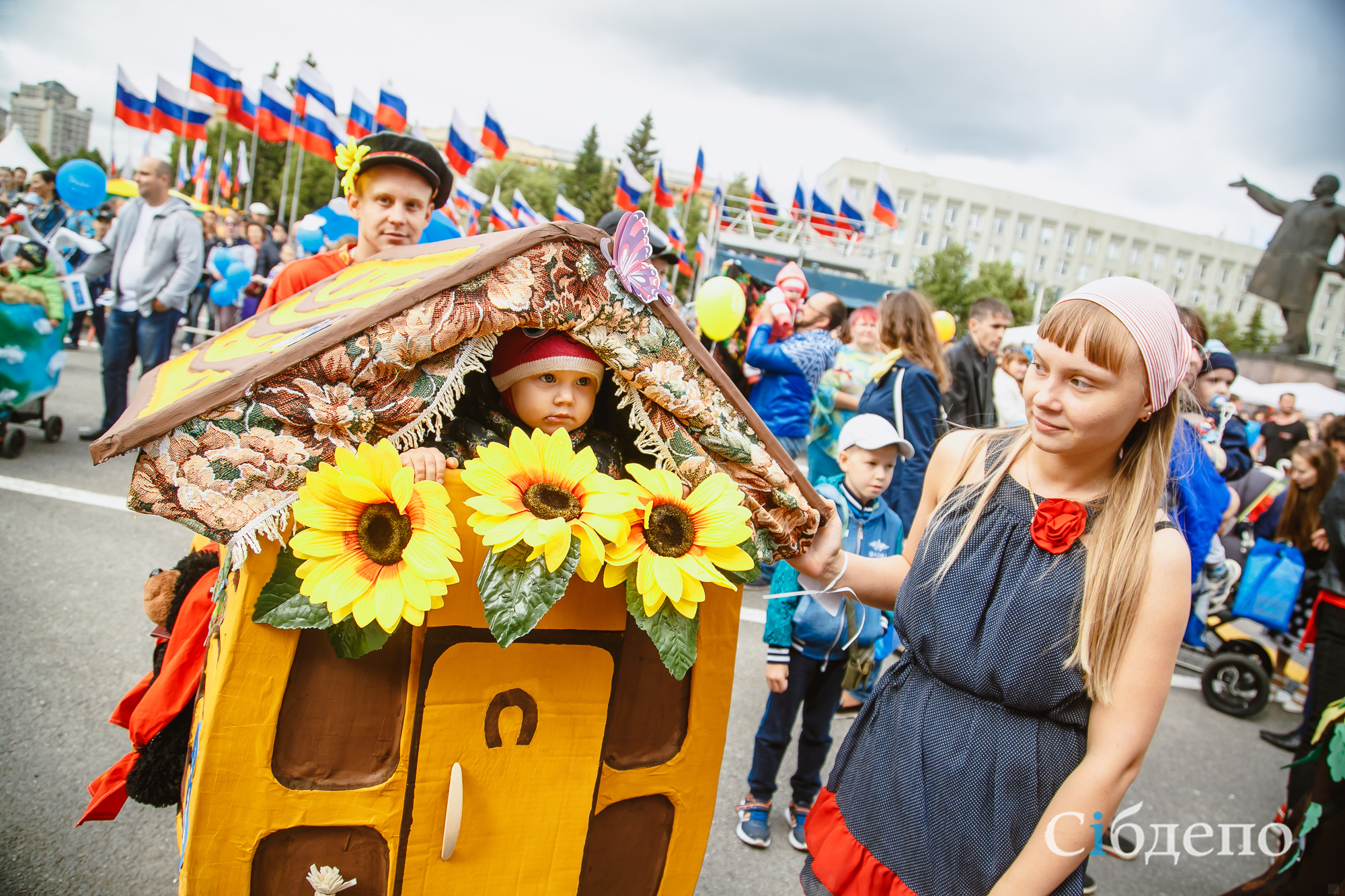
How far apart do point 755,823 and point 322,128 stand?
52.7ft

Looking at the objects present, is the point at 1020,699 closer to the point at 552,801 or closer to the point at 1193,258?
the point at 552,801

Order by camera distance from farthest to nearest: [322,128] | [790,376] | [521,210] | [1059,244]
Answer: [1059,244]
[322,128]
[521,210]
[790,376]

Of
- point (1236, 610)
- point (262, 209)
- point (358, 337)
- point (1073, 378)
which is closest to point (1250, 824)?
point (1236, 610)

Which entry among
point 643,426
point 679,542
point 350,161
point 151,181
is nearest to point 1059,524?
point 679,542

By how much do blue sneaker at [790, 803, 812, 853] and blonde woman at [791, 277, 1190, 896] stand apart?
1.34 meters

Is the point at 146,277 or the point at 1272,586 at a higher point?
the point at 146,277

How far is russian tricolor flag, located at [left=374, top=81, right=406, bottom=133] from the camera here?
14.4 meters

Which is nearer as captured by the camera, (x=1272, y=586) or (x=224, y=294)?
(x=1272, y=586)

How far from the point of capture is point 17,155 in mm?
10359

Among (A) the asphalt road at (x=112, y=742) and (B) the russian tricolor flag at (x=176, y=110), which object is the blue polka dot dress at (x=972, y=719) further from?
(B) the russian tricolor flag at (x=176, y=110)

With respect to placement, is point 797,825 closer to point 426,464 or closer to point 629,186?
point 426,464

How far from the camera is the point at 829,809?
5.08ft

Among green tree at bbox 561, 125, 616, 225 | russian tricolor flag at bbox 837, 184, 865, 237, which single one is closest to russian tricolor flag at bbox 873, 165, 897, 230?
russian tricolor flag at bbox 837, 184, 865, 237

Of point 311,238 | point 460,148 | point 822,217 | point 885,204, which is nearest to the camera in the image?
point 311,238
